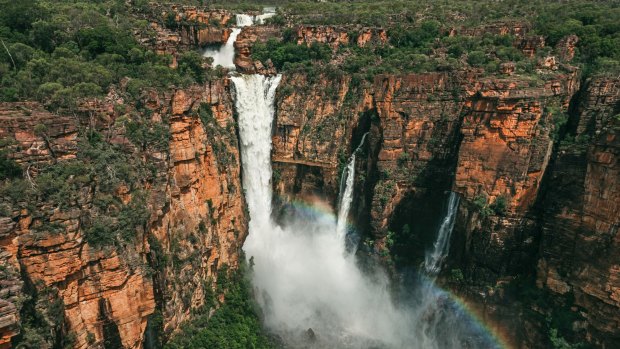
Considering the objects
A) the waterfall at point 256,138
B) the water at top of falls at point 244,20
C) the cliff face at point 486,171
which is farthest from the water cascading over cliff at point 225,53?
the cliff face at point 486,171

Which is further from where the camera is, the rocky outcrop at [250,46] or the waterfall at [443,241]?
the rocky outcrop at [250,46]

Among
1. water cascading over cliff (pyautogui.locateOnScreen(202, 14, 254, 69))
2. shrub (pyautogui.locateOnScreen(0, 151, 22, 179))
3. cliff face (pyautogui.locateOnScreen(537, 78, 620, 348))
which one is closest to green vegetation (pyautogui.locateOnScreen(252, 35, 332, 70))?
water cascading over cliff (pyautogui.locateOnScreen(202, 14, 254, 69))

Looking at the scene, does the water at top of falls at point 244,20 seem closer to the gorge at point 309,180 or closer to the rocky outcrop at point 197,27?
the gorge at point 309,180

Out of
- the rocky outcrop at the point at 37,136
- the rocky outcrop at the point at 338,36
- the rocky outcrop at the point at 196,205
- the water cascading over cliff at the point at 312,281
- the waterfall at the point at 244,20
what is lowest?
the water cascading over cliff at the point at 312,281

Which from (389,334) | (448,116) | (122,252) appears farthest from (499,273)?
(122,252)

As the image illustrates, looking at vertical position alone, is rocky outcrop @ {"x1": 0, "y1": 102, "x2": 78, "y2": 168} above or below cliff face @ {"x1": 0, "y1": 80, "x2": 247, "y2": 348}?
above

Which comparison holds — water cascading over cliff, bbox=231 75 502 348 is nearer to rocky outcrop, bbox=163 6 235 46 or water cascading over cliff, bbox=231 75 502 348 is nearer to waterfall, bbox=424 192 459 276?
waterfall, bbox=424 192 459 276

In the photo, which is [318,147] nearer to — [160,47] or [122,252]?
[160,47]
